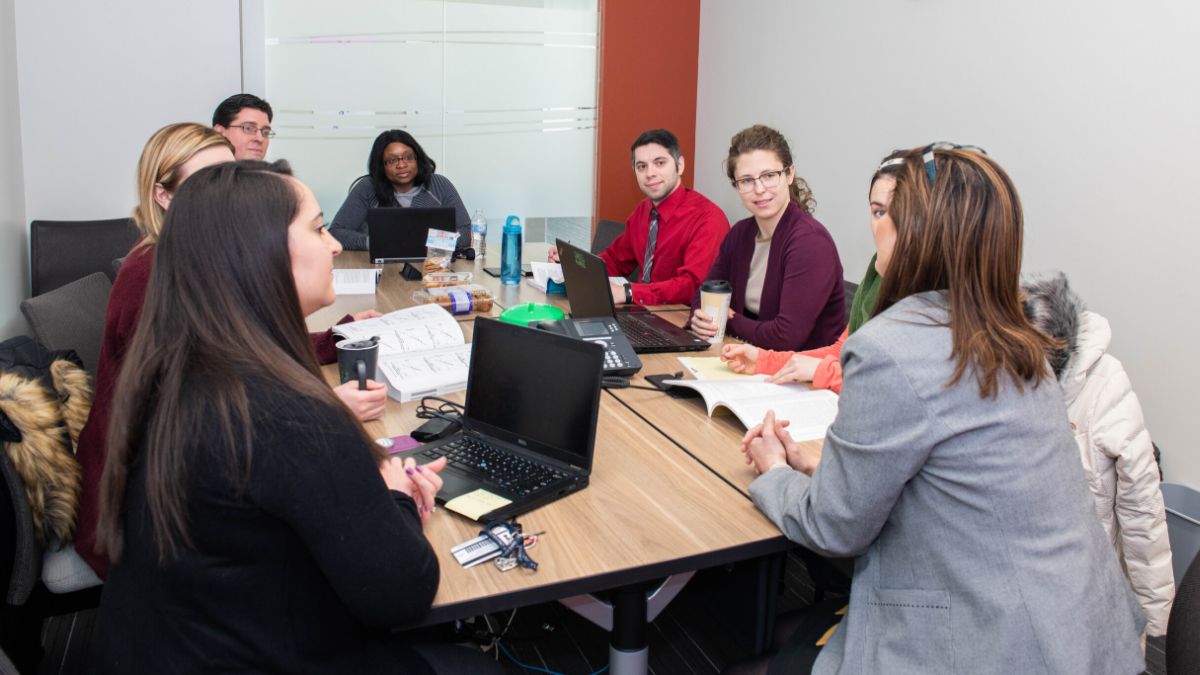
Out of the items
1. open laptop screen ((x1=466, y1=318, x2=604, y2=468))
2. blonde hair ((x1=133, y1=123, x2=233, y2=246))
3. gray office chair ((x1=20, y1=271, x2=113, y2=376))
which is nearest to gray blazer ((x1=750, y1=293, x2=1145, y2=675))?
open laptop screen ((x1=466, y1=318, x2=604, y2=468))

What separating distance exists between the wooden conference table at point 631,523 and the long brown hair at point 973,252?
466 millimetres

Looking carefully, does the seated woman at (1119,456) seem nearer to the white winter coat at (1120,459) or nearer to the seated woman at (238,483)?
the white winter coat at (1120,459)

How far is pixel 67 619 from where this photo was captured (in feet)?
8.08

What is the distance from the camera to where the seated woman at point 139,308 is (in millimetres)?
1741

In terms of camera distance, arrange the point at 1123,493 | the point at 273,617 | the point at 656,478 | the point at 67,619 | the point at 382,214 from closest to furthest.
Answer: the point at 273,617
the point at 656,478
the point at 1123,493
the point at 67,619
the point at 382,214

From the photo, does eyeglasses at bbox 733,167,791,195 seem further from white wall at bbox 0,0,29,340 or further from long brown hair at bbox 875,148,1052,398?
white wall at bbox 0,0,29,340

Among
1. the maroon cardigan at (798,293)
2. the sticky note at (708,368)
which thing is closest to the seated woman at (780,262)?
the maroon cardigan at (798,293)

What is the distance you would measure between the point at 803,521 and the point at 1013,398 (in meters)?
0.36

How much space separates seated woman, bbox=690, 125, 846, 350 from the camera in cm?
270

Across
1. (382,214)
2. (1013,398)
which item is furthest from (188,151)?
(1013,398)

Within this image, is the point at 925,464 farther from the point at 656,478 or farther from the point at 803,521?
the point at 656,478

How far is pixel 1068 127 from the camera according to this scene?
123 inches

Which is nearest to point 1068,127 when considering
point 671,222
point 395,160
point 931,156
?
point 671,222

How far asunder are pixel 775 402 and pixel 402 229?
235cm
